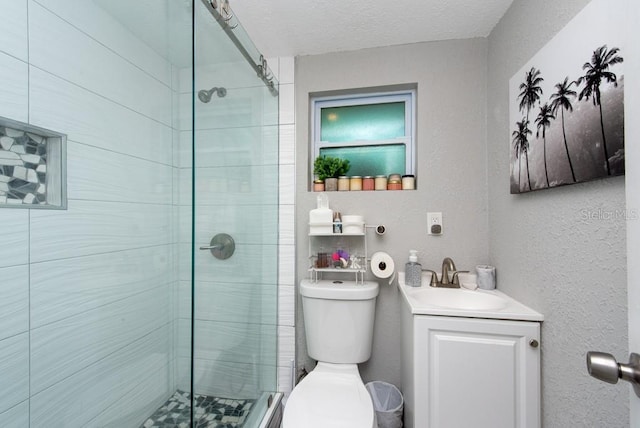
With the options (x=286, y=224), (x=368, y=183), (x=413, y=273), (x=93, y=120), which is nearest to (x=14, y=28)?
(x=93, y=120)

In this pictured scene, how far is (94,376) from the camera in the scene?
0.95 metres

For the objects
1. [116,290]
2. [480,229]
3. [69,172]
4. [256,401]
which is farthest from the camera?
[480,229]

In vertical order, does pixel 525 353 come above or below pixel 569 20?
below

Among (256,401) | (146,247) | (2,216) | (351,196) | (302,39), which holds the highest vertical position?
(302,39)

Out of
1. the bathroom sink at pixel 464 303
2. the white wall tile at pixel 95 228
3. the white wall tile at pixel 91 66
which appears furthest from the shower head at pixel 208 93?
the bathroom sink at pixel 464 303

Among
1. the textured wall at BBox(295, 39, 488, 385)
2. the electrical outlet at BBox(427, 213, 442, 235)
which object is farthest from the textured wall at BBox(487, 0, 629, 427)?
the electrical outlet at BBox(427, 213, 442, 235)

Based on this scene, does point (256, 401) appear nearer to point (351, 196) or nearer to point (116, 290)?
point (116, 290)

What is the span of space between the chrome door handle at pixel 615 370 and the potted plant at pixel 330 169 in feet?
4.33

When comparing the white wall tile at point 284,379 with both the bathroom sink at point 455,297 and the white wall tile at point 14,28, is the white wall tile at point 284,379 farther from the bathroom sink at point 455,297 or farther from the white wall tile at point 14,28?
the white wall tile at point 14,28

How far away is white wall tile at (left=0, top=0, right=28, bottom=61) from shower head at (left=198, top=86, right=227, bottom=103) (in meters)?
0.46

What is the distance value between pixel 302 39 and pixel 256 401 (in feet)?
6.45

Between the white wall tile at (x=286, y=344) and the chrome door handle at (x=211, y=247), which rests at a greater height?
the chrome door handle at (x=211, y=247)

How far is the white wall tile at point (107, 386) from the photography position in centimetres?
86

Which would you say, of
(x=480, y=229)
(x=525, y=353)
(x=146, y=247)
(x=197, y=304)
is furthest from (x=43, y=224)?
(x=480, y=229)
